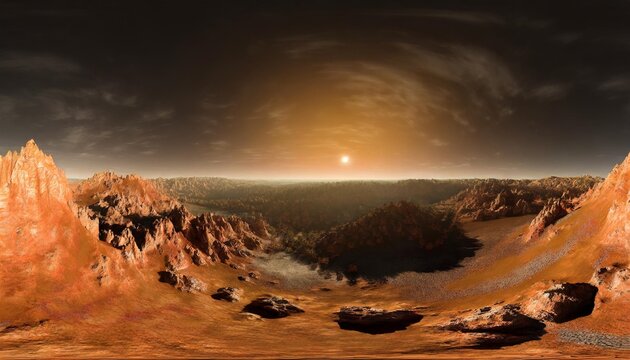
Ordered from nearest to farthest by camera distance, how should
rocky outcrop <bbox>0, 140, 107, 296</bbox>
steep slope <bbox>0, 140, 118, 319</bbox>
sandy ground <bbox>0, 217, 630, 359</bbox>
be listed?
sandy ground <bbox>0, 217, 630, 359</bbox>
steep slope <bbox>0, 140, 118, 319</bbox>
rocky outcrop <bbox>0, 140, 107, 296</bbox>

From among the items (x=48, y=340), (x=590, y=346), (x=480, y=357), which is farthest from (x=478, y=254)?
(x=48, y=340)

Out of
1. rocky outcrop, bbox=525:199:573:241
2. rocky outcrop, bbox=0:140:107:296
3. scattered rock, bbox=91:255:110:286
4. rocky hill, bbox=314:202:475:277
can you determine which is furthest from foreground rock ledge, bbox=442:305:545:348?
rocky hill, bbox=314:202:475:277

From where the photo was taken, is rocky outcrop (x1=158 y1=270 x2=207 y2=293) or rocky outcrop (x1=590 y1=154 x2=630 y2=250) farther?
rocky outcrop (x1=158 y1=270 x2=207 y2=293)

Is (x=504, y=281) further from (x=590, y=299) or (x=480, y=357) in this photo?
(x=480, y=357)

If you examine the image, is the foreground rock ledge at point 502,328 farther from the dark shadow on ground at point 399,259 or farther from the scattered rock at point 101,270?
the dark shadow on ground at point 399,259

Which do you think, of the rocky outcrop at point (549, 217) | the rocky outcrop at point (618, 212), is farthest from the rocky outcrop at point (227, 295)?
the rocky outcrop at point (549, 217)

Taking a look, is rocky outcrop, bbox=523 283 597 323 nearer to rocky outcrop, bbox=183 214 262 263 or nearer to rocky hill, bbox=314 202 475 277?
rocky hill, bbox=314 202 475 277
